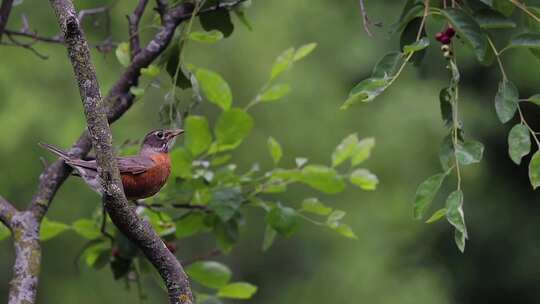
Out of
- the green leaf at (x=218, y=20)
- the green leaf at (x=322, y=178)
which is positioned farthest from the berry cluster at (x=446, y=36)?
the green leaf at (x=322, y=178)

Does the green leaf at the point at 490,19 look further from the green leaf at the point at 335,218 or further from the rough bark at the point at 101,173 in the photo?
the green leaf at the point at 335,218

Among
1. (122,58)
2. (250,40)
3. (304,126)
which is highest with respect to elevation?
(122,58)

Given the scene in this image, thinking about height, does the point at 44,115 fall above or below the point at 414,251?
above

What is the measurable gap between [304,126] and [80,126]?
3.02 metres

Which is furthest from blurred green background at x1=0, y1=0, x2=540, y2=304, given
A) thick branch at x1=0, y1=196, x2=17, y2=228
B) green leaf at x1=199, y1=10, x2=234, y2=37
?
thick branch at x1=0, y1=196, x2=17, y2=228

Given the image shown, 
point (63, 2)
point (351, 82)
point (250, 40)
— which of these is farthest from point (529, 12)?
point (250, 40)

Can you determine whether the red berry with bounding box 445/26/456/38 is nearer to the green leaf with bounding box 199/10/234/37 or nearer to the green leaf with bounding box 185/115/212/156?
the green leaf with bounding box 199/10/234/37

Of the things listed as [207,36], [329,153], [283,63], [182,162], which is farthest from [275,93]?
[329,153]

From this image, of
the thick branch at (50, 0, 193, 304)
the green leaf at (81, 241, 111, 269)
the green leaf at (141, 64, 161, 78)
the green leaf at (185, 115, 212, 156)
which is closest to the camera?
the thick branch at (50, 0, 193, 304)

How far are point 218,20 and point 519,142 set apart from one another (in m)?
1.57

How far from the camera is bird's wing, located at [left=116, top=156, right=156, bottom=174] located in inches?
144

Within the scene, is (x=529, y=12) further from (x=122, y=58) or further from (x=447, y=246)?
(x=447, y=246)

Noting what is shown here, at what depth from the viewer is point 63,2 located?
253cm

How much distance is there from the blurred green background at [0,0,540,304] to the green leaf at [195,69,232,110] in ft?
8.45
